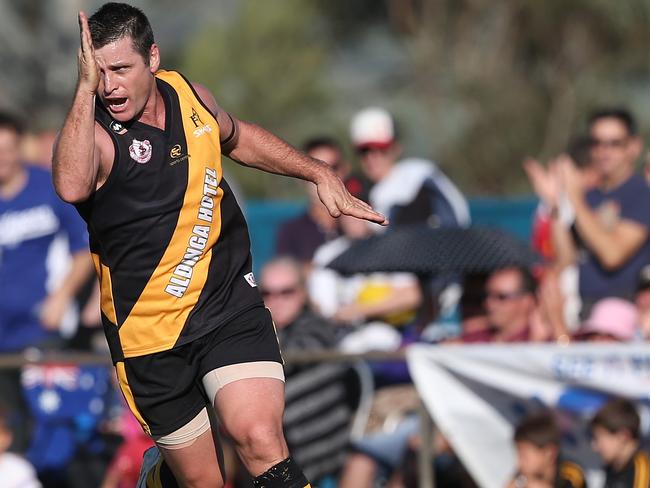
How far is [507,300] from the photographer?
28.4 feet

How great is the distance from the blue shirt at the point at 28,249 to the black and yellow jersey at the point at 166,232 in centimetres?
383

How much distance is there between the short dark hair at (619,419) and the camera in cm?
766

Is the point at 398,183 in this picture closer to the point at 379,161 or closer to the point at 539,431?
the point at 379,161

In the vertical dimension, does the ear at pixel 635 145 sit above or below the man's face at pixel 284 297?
above

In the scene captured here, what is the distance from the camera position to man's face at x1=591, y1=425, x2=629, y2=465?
766 cm

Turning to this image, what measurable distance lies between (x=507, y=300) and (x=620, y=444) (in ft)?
4.38

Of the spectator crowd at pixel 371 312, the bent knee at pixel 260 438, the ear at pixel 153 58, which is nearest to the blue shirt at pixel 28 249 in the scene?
the spectator crowd at pixel 371 312

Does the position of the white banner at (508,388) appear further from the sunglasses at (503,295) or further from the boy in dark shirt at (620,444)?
the sunglasses at (503,295)

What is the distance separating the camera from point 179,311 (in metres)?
5.92

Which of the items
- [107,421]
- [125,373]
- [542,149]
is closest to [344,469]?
[107,421]

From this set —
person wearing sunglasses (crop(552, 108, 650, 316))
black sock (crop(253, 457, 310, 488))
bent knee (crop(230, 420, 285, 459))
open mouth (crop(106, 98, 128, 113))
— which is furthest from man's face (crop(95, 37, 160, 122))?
person wearing sunglasses (crop(552, 108, 650, 316))

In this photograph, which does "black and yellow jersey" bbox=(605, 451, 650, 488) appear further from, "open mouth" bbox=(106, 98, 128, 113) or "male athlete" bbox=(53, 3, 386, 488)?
"open mouth" bbox=(106, 98, 128, 113)

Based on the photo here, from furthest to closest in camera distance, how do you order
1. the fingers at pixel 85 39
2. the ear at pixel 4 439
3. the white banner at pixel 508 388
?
the ear at pixel 4 439 < the white banner at pixel 508 388 < the fingers at pixel 85 39

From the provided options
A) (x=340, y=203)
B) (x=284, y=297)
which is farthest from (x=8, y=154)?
(x=340, y=203)
